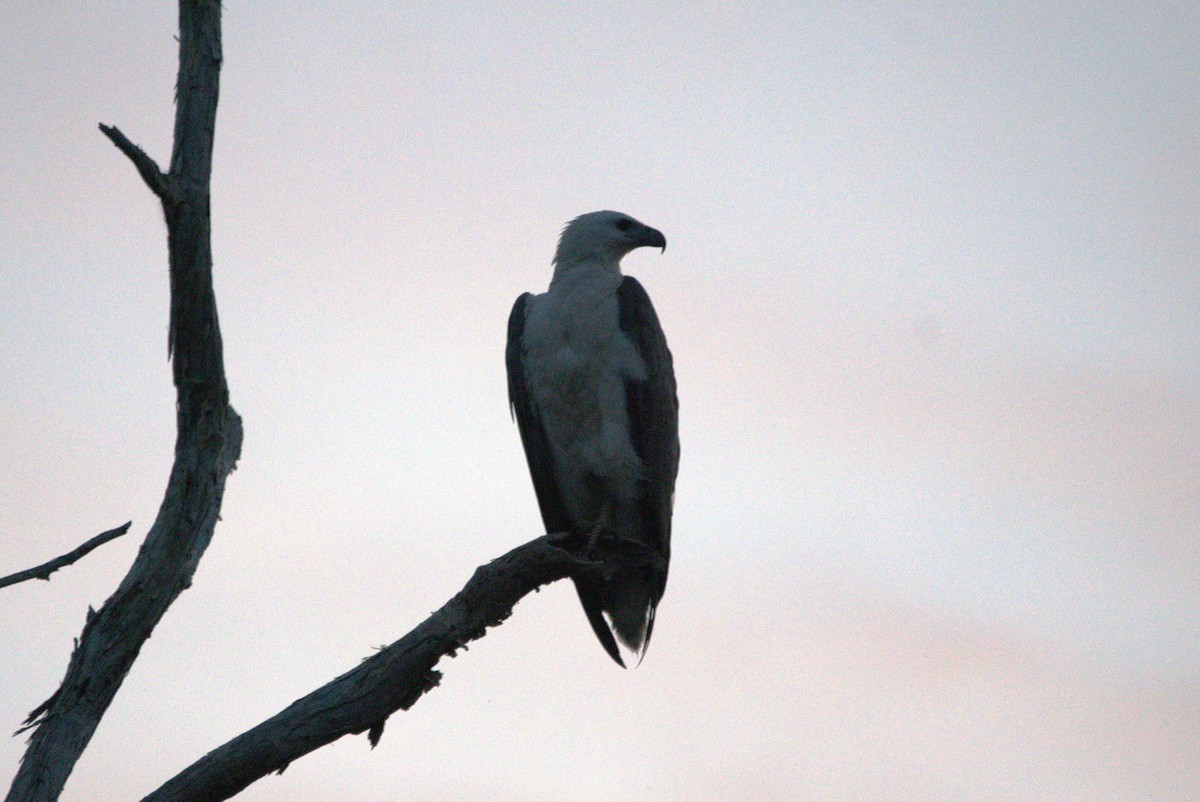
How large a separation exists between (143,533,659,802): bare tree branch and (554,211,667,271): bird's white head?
8.88ft

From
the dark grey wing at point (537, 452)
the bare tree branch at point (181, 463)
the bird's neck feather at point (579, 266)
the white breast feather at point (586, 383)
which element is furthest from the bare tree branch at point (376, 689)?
the bird's neck feather at point (579, 266)

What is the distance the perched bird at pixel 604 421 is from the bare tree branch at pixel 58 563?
9.37ft

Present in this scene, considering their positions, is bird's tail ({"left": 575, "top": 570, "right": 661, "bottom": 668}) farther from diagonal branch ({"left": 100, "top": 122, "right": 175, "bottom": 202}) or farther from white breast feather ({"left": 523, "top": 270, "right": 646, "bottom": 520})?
diagonal branch ({"left": 100, "top": 122, "right": 175, "bottom": 202})

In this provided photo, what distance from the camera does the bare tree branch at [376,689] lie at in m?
4.72

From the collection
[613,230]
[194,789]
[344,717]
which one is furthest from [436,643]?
[613,230]

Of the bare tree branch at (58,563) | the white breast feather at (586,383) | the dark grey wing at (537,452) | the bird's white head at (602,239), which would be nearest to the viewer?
the bare tree branch at (58,563)

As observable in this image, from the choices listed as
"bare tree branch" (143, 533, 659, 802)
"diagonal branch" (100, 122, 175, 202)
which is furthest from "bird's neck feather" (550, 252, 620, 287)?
"diagonal branch" (100, 122, 175, 202)

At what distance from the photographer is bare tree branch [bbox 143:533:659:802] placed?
15.5ft

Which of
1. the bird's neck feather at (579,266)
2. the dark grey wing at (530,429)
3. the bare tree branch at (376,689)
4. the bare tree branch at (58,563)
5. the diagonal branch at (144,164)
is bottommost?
the bare tree branch at (376,689)

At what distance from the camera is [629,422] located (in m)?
7.14

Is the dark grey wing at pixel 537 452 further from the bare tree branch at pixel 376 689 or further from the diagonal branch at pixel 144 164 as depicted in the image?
the diagonal branch at pixel 144 164

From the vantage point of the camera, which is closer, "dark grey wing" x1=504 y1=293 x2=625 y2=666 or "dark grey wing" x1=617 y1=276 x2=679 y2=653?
"dark grey wing" x1=617 y1=276 x2=679 y2=653

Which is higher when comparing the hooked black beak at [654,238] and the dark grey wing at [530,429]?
the hooked black beak at [654,238]

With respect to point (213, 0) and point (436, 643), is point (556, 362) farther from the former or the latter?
point (213, 0)
